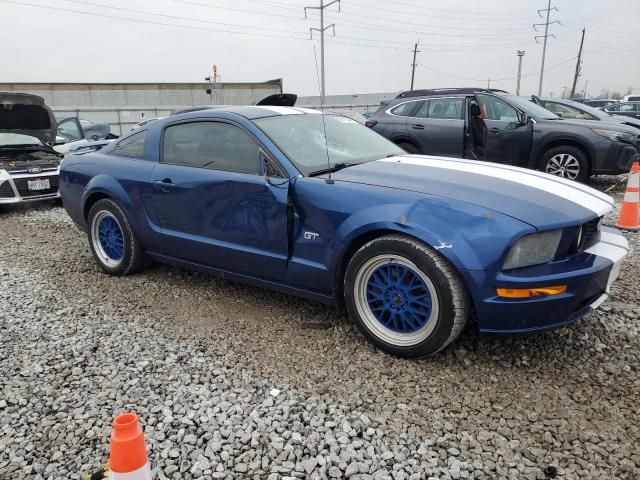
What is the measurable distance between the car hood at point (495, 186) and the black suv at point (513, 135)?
4487 mm

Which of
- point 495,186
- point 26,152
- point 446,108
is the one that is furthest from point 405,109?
point 26,152

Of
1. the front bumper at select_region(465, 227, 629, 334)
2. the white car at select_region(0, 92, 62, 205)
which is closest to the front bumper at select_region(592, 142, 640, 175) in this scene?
the front bumper at select_region(465, 227, 629, 334)

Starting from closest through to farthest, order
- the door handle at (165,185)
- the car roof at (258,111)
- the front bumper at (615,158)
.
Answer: the car roof at (258,111) < the door handle at (165,185) < the front bumper at (615,158)

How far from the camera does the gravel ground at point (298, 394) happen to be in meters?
2.18

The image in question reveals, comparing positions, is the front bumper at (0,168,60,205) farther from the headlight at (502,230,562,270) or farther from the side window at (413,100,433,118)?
the headlight at (502,230,562,270)

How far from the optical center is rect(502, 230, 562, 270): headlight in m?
2.62

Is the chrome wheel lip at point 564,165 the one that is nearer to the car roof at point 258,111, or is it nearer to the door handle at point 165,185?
the car roof at point 258,111

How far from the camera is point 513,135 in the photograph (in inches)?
319

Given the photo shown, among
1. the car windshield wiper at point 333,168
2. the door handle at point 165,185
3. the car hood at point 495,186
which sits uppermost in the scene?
the car windshield wiper at point 333,168

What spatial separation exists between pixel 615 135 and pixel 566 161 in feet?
2.54

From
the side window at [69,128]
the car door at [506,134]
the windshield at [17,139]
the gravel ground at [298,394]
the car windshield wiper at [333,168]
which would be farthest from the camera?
the side window at [69,128]

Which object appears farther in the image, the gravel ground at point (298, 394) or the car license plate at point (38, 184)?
the car license plate at point (38, 184)

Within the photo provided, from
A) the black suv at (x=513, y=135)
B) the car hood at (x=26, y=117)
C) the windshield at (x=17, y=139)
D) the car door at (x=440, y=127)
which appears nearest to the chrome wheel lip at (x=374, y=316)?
the black suv at (x=513, y=135)

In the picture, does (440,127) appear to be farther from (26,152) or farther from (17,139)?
(17,139)
